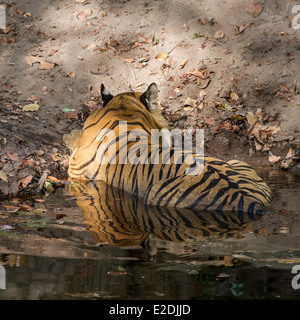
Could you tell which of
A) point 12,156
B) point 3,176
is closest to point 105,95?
point 12,156

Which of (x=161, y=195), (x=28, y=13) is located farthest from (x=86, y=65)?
(x=161, y=195)

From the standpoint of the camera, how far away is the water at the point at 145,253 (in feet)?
11.6

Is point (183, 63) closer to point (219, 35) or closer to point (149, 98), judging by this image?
point (219, 35)

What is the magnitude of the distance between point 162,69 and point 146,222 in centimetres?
548

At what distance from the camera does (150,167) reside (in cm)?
598

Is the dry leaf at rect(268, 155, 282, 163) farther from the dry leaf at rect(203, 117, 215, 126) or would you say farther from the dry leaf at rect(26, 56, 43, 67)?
the dry leaf at rect(26, 56, 43, 67)

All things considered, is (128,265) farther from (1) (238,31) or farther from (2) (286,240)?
(1) (238,31)

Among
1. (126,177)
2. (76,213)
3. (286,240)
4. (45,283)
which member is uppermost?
(126,177)

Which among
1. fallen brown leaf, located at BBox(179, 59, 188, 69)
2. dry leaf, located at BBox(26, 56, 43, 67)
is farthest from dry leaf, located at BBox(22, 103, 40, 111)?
fallen brown leaf, located at BBox(179, 59, 188, 69)

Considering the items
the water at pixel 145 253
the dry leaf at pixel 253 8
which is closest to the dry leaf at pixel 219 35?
the dry leaf at pixel 253 8

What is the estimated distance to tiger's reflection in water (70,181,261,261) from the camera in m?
4.73

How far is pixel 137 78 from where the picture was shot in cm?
1014

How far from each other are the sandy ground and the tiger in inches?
27.8
